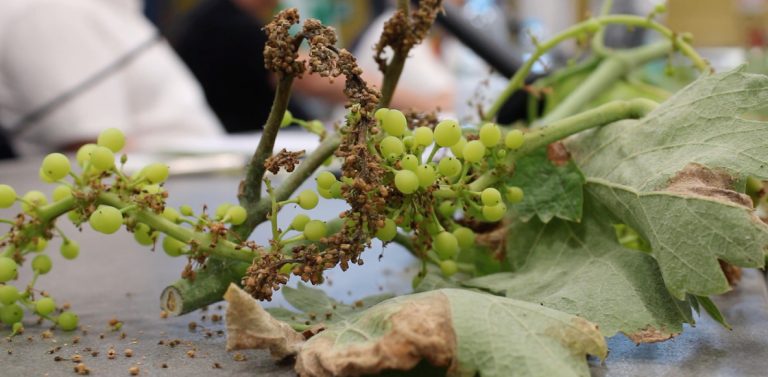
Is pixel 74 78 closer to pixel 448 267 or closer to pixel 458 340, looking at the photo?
pixel 448 267

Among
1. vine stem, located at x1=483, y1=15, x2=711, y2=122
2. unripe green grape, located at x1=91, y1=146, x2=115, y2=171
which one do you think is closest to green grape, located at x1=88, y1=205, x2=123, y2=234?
unripe green grape, located at x1=91, y1=146, x2=115, y2=171

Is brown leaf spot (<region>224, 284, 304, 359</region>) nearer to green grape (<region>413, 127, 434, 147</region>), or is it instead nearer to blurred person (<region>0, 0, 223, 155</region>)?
green grape (<region>413, 127, 434, 147</region>)

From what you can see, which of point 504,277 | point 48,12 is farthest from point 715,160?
point 48,12

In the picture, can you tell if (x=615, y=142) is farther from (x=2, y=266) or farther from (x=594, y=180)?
(x=2, y=266)

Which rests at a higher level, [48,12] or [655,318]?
[48,12]

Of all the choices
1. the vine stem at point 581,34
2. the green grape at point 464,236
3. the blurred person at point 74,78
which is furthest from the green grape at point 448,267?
the blurred person at point 74,78

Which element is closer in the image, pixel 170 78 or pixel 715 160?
pixel 715 160

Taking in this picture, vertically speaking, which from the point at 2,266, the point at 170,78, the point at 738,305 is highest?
the point at 170,78
